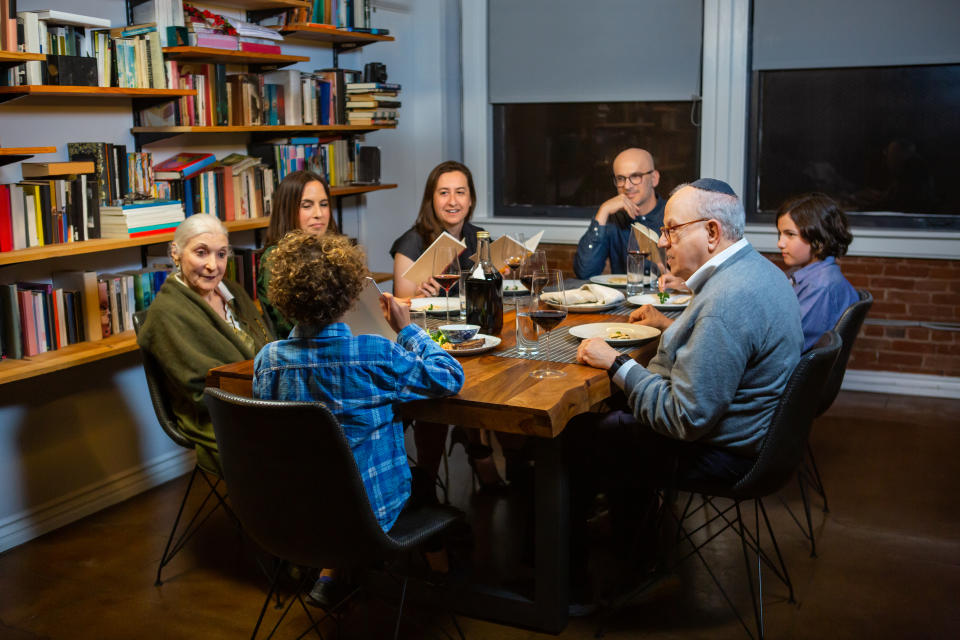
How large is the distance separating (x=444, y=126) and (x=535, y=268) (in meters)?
3.02

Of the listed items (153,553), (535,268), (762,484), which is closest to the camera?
(762,484)

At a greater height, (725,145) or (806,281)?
(725,145)

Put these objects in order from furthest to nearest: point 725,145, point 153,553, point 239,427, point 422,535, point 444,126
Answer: point 444,126 → point 725,145 → point 153,553 → point 422,535 → point 239,427

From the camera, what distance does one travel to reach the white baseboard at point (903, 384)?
187 inches

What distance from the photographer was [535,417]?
6.81ft

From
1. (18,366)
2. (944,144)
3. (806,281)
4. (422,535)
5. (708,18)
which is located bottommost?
(422,535)

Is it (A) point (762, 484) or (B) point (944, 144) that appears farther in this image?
(B) point (944, 144)

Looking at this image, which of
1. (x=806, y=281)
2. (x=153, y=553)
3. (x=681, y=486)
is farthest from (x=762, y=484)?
(x=153, y=553)

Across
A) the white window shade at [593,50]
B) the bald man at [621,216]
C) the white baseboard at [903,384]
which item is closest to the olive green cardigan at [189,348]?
the bald man at [621,216]

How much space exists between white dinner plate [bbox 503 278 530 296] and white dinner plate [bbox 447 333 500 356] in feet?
1.88

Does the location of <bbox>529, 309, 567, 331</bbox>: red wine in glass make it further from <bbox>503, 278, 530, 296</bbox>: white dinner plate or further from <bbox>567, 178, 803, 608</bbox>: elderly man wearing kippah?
<bbox>503, 278, 530, 296</bbox>: white dinner plate

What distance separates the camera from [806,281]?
321cm

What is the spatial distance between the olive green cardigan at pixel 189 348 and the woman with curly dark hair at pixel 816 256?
1.89m

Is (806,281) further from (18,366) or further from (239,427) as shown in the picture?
(18,366)
